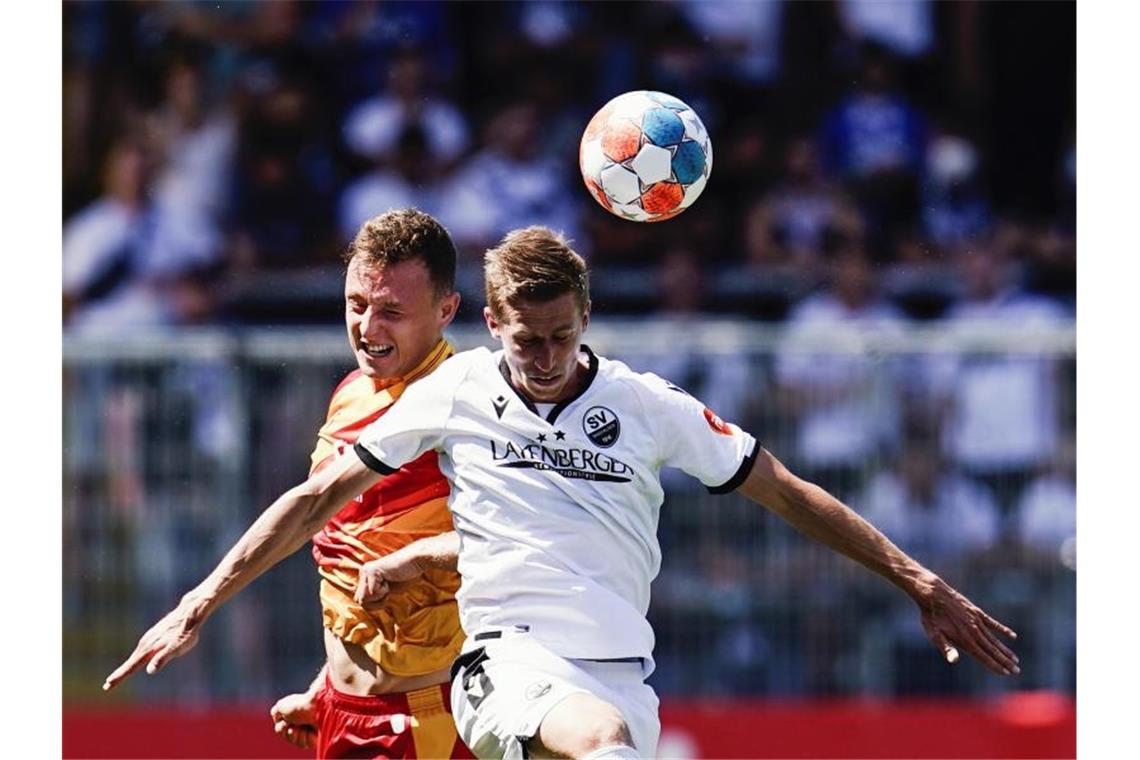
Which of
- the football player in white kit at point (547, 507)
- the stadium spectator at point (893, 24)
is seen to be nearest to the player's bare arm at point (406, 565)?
the football player in white kit at point (547, 507)

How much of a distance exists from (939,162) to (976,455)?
2884 millimetres

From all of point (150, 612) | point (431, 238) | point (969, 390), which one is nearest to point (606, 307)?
point (969, 390)

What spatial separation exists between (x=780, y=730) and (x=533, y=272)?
5999mm

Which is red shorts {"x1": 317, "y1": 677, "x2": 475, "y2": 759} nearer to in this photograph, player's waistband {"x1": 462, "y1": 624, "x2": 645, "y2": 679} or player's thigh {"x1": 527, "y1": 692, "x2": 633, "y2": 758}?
player's waistband {"x1": 462, "y1": 624, "x2": 645, "y2": 679}

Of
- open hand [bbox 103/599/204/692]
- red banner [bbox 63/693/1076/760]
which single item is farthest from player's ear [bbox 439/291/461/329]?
red banner [bbox 63/693/1076/760]

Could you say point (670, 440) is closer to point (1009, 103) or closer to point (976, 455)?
point (976, 455)

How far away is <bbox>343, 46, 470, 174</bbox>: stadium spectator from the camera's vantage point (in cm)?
1366

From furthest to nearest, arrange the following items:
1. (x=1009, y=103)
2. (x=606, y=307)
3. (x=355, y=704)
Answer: (x=1009, y=103)
(x=606, y=307)
(x=355, y=704)

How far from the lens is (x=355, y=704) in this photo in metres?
6.54

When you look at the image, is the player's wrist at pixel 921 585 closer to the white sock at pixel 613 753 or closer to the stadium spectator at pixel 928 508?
the white sock at pixel 613 753

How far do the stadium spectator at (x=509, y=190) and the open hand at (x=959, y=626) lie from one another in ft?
24.7

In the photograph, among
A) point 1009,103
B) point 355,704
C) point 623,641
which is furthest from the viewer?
point 1009,103

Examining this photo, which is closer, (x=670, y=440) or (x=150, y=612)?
(x=670, y=440)

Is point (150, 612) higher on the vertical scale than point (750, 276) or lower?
lower
